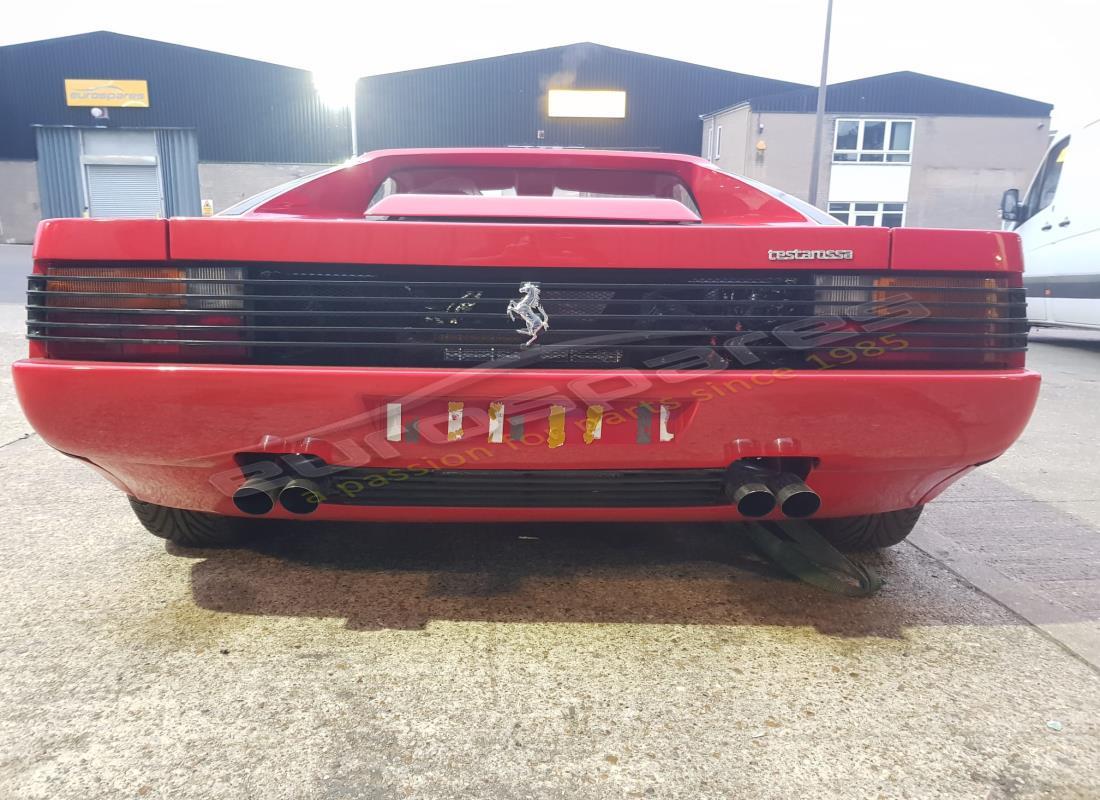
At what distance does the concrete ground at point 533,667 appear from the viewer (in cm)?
137

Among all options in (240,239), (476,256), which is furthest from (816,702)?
(240,239)

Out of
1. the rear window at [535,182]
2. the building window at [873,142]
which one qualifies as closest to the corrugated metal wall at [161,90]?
the building window at [873,142]

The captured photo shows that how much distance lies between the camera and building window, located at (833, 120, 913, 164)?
2364 centimetres

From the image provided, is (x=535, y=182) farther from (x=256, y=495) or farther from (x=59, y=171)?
(x=59, y=171)

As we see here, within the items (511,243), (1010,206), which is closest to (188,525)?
(511,243)

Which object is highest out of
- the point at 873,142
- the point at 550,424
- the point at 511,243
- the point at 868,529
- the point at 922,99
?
the point at 922,99

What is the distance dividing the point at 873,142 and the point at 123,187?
2551 cm

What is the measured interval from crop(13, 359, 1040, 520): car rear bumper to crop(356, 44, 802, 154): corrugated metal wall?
26044 mm

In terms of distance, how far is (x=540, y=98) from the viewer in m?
26.6

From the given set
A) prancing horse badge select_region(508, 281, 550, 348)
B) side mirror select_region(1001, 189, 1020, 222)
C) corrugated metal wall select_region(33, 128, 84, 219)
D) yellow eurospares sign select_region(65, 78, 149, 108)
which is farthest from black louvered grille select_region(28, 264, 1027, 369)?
corrugated metal wall select_region(33, 128, 84, 219)

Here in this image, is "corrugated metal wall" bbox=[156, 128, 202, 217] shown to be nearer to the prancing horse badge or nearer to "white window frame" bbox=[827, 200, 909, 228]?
"white window frame" bbox=[827, 200, 909, 228]

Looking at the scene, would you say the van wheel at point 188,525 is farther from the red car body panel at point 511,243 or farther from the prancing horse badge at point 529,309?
the prancing horse badge at point 529,309

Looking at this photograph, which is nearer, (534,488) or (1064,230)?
(534,488)

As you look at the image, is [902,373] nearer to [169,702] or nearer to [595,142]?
[169,702]
